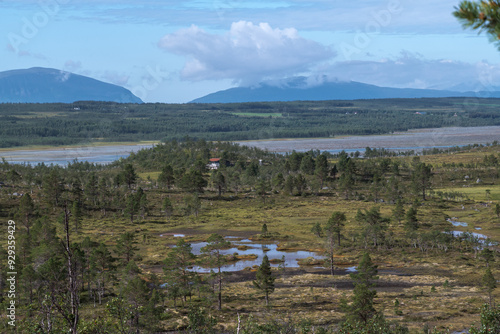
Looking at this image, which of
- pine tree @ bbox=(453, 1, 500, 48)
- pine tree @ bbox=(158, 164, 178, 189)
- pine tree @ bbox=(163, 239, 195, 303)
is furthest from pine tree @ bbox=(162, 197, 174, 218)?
pine tree @ bbox=(453, 1, 500, 48)

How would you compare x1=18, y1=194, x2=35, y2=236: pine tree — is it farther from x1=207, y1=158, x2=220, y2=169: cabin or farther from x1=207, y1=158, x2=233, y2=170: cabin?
x1=207, y1=158, x2=233, y2=170: cabin

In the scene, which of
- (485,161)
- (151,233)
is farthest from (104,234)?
(485,161)

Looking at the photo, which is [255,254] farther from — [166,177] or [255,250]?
[166,177]

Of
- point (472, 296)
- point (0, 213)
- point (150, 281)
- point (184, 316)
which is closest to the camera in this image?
point (184, 316)

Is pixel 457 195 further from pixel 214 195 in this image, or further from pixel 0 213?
pixel 0 213

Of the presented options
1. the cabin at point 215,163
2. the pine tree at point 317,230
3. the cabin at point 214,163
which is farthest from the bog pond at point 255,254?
the cabin at point 215,163

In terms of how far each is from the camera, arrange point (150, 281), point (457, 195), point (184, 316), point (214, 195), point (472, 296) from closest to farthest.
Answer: point (184, 316) < point (472, 296) < point (150, 281) < point (457, 195) < point (214, 195)
